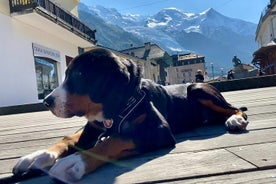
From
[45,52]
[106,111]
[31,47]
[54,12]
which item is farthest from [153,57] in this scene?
[106,111]

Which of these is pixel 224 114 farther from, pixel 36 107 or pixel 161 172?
pixel 36 107

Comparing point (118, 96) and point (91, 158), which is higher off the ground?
point (118, 96)

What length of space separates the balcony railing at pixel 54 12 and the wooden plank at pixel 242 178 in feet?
43.2

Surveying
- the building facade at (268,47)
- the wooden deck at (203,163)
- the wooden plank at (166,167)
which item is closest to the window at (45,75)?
the building facade at (268,47)

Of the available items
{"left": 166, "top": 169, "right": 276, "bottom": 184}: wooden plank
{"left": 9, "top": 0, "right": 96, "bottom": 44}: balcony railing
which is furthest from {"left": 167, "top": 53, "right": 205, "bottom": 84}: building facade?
{"left": 166, "top": 169, "right": 276, "bottom": 184}: wooden plank

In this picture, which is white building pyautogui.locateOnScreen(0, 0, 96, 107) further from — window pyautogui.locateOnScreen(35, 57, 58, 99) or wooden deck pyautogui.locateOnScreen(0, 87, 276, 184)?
wooden deck pyautogui.locateOnScreen(0, 87, 276, 184)

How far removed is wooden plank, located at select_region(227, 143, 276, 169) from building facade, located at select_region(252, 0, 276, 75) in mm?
13892

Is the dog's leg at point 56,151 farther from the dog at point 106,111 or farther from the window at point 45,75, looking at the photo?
the window at point 45,75

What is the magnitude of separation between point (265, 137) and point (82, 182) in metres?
1.20

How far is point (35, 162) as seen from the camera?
185cm

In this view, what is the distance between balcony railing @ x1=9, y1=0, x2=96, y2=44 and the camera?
13516 mm

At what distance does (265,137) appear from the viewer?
215 centimetres

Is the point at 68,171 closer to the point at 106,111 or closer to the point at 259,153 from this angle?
the point at 106,111

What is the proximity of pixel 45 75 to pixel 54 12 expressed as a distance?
298 cm
